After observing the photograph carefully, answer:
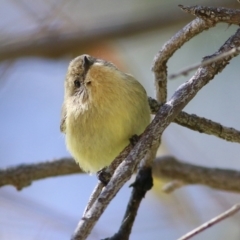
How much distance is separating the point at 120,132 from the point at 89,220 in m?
0.51

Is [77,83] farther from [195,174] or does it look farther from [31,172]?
[195,174]

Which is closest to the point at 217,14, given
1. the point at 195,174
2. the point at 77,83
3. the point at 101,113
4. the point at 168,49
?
the point at 168,49

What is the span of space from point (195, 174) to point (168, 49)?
77cm

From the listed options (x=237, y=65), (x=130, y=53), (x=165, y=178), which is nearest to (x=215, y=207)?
(x=165, y=178)

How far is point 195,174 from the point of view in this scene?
1881 millimetres

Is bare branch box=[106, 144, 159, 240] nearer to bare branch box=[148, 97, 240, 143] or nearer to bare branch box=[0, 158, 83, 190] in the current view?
bare branch box=[148, 97, 240, 143]

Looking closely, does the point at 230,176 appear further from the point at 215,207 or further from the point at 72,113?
the point at 72,113

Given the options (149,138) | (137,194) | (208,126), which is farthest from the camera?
(137,194)

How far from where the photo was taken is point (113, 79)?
4.60 ft

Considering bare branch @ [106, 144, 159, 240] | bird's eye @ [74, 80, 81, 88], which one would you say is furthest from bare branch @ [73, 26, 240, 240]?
bird's eye @ [74, 80, 81, 88]

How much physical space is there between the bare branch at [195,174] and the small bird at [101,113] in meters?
0.52

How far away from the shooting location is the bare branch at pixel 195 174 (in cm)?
180

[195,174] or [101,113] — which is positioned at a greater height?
[195,174]

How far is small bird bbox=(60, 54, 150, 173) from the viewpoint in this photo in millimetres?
1329
